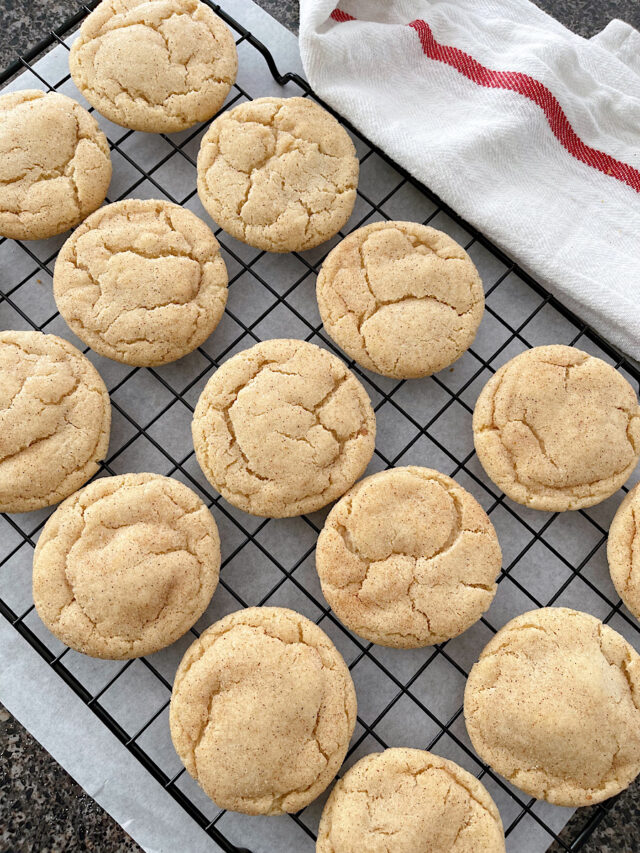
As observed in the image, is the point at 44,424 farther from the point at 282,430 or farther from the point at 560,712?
the point at 560,712

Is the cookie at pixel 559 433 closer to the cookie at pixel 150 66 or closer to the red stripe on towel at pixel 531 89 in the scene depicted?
the red stripe on towel at pixel 531 89

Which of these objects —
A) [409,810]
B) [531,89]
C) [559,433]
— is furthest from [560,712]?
[531,89]

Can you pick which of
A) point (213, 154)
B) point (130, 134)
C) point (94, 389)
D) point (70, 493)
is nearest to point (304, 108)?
point (213, 154)

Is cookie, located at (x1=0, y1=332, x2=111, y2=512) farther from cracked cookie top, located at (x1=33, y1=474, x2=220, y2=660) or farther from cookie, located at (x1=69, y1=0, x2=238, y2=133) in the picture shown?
cookie, located at (x1=69, y1=0, x2=238, y2=133)

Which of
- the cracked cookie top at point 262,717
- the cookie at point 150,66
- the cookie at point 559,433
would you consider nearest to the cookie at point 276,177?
the cookie at point 150,66

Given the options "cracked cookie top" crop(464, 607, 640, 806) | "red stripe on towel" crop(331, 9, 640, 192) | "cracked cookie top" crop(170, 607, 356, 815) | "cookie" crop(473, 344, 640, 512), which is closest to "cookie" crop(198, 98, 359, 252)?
"red stripe on towel" crop(331, 9, 640, 192)

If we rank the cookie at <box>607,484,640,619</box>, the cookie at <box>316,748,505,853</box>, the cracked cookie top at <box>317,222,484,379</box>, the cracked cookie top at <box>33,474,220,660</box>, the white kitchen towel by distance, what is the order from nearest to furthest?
the cookie at <box>316,748,505,853</box> → the cracked cookie top at <box>33,474,220,660</box> → the cookie at <box>607,484,640,619</box> → the cracked cookie top at <box>317,222,484,379</box> → the white kitchen towel
